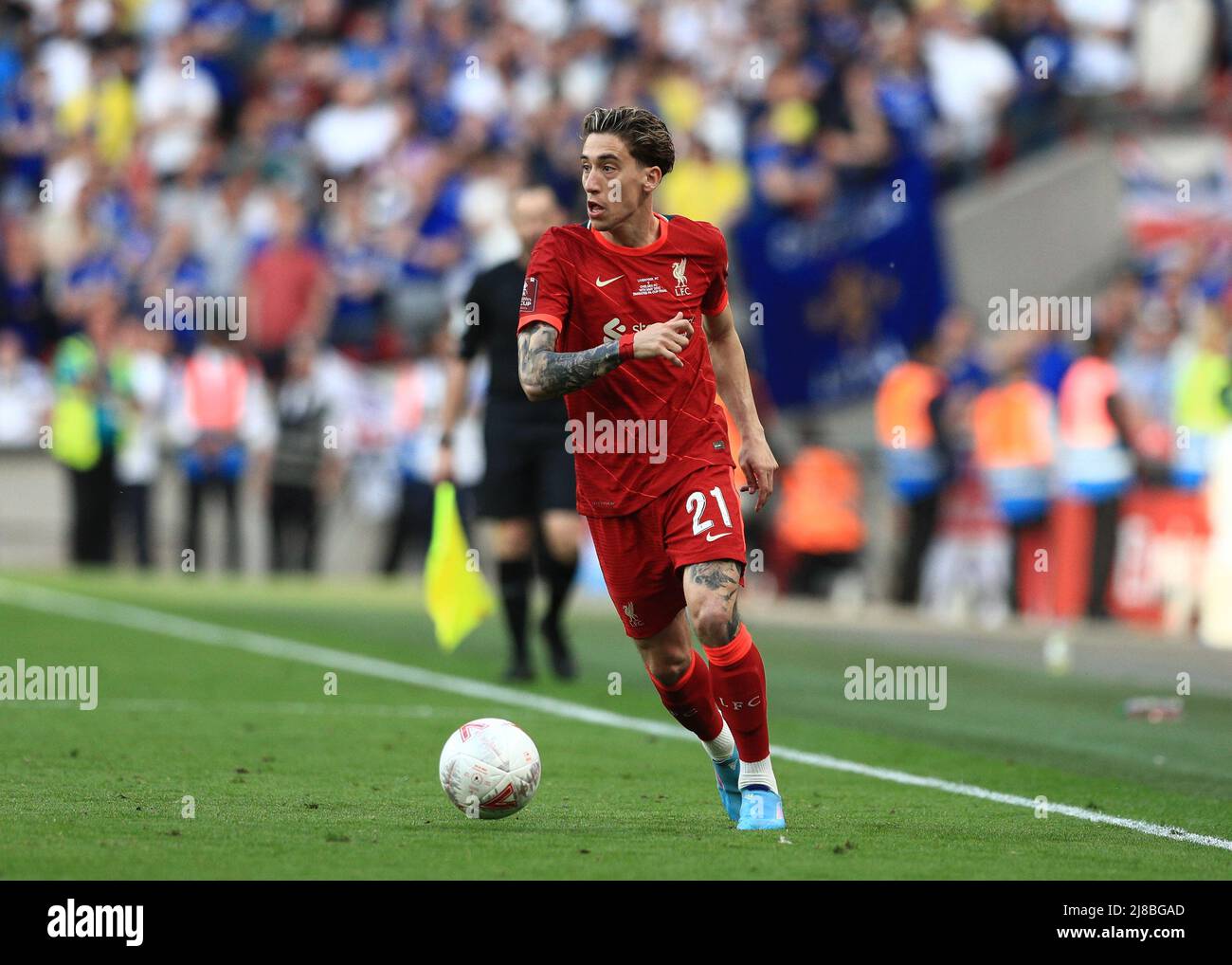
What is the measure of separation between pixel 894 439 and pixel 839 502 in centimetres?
130

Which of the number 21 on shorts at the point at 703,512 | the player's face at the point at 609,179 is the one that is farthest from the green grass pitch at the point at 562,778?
the player's face at the point at 609,179

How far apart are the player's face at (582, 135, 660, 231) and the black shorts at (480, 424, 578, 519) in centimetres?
525

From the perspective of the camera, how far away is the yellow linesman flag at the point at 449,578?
42.6 ft

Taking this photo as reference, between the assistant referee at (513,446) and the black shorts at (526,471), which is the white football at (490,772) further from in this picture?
the black shorts at (526,471)

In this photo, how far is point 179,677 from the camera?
13.0 meters

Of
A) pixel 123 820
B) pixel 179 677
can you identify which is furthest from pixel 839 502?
pixel 123 820

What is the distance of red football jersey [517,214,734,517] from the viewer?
743 centimetres

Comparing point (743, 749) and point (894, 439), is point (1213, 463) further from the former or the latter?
point (743, 749)

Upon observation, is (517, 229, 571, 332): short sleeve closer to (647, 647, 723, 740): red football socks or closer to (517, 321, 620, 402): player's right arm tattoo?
(517, 321, 620, 402): player's right arm tattoo

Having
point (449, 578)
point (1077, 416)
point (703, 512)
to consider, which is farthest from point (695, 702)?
point (1077, 416)

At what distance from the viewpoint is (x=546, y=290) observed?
7.32 metres

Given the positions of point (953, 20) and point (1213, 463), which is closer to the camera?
point (1213, 463)

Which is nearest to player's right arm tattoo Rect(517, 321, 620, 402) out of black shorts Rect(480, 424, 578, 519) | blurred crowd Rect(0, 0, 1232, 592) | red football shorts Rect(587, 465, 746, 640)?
red football shorts Rect(587, 465, 746, 640)

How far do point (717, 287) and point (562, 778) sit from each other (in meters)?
2.20
